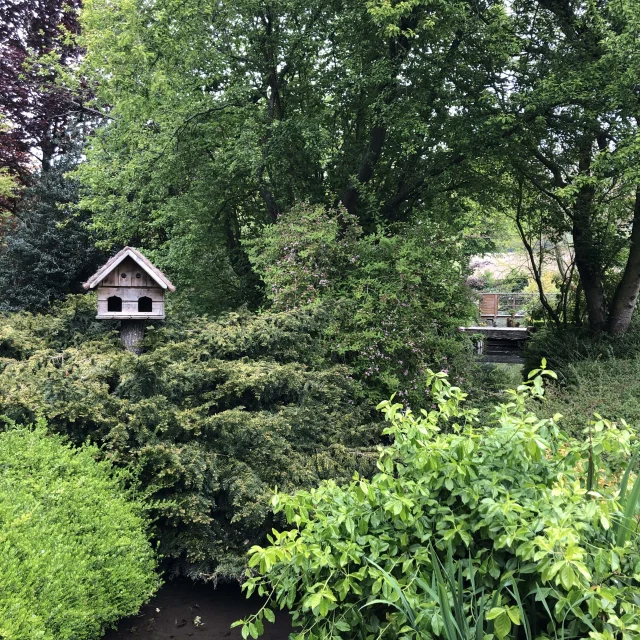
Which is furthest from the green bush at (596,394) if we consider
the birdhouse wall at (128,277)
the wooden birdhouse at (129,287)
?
the birdhouse wall at (128,277)

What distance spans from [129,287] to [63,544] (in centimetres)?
278

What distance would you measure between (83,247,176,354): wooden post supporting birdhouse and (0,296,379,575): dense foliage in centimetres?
26

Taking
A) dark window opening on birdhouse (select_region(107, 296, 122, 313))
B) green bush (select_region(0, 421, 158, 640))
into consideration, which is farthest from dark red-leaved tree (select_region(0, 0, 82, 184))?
green bush (select_region(0, 421, 158, 640))

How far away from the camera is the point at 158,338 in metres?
4.97

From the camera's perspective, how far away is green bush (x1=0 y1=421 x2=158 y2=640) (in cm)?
220

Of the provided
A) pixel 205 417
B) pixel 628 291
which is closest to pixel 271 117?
pixel 205 417

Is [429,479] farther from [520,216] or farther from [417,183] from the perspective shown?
[520,216]

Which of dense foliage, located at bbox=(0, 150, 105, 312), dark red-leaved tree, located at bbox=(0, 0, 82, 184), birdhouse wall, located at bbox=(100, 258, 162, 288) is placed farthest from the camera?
dark red-leaved tree, located at bbox=(0, 0, 82, 184)

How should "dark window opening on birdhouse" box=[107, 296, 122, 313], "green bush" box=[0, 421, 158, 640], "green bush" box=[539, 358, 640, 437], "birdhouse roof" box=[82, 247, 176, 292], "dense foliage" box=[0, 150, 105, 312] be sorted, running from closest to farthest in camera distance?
"green bush" box=[0, 421, 158, 640] < "birdhouse roof" box=[82, 247, 176, 292] < "dark window opening on birdhouse" box=[107, 296, 122, 313] < "green bush" box=[539, 358, 640, 437] < "dense foliage" box=[0, 150, 105, 312]

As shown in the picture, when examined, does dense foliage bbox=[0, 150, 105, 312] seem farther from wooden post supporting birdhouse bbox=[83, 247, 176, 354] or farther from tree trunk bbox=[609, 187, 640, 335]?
tree trunk bbox=[609, 187, 640, 335]

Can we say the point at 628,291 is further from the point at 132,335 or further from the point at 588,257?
the point at 132,335

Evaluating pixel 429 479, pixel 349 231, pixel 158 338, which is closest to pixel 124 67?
pixel 349 231

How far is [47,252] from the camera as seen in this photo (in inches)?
403

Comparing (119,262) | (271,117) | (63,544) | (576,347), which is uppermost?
(271,117)
